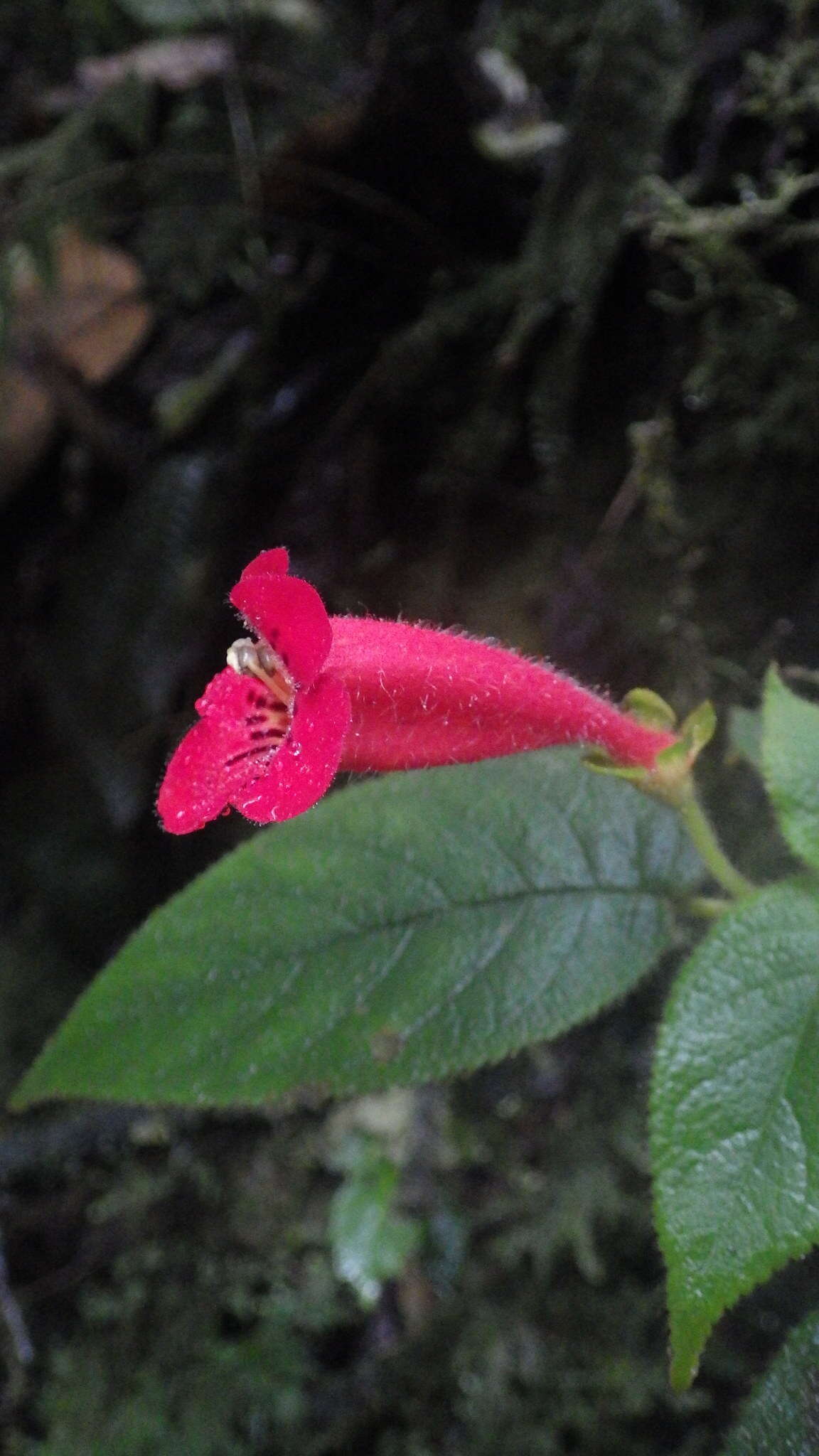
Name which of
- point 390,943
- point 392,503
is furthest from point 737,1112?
point 392,503

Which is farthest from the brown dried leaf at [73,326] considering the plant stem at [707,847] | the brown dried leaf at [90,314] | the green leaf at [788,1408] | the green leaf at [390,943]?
the green leaf at [788,1408]

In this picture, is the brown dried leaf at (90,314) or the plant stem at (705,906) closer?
the plant stem at (705,906)

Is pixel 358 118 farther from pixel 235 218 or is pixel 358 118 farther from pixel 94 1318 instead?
pixel 94 1318

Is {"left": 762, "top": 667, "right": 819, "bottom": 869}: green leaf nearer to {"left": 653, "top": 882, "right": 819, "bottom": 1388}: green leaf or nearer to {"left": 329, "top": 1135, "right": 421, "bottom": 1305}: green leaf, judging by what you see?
{"left": 653, "top": 882, "right": 819, "bottom": 1388}: green leaf

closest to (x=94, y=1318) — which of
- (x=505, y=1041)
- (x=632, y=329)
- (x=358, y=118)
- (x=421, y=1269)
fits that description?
(x=421, y=1269)

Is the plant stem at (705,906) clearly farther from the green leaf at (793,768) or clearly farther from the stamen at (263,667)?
the stamen at (263,667)

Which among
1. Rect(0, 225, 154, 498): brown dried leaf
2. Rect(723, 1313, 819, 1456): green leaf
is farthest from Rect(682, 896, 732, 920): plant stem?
Rect(0, 225, 154, 498): brown dried leaf

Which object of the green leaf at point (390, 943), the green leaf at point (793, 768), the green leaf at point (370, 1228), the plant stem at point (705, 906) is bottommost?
the green leaf at point (370, 1228)

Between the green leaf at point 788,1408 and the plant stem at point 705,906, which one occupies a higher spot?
the plant stem at point 705,906
